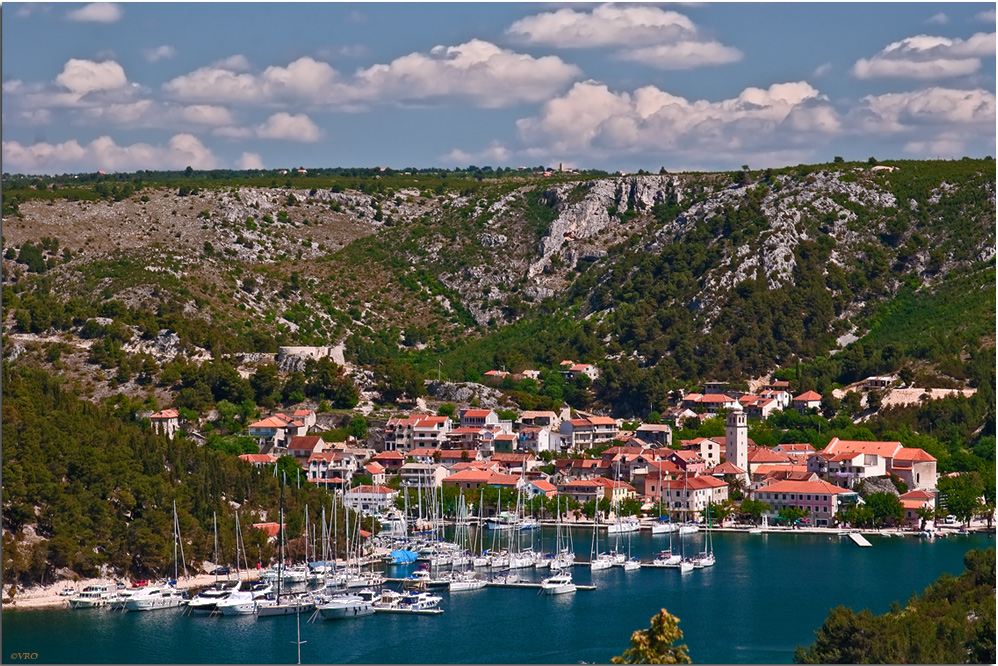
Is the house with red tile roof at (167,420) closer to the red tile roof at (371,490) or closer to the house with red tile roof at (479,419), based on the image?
the red tile roof at (371,490)

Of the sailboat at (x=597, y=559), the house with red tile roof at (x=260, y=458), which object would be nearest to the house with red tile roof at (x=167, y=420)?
the house with red tile roof at (x=260, y=458)

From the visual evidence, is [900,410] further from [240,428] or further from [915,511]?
[240,428]

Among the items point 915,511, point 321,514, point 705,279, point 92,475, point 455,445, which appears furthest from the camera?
point 705,279

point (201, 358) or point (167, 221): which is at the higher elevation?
point (167, 221)

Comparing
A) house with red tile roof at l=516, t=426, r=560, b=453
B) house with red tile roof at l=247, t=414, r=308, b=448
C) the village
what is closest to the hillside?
the village

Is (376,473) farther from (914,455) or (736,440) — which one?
(914,455)

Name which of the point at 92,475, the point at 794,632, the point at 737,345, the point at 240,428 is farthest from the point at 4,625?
the point at 737,345
